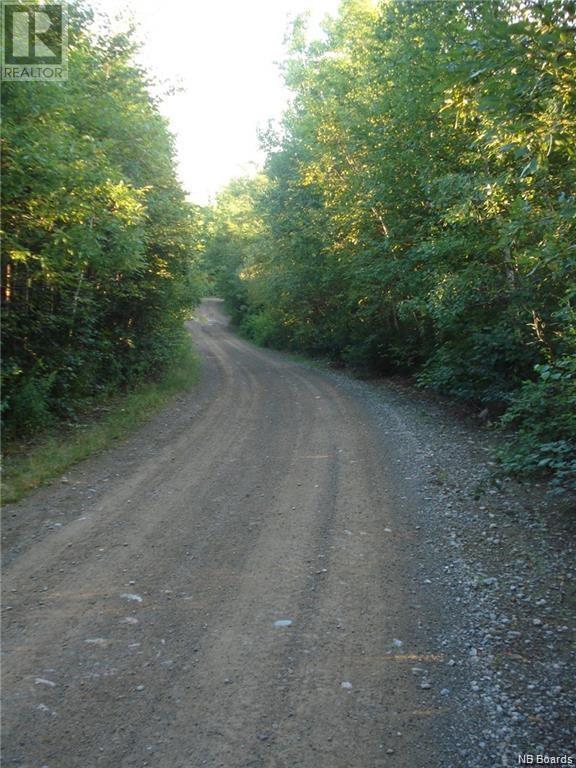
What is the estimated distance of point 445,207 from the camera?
1156cm

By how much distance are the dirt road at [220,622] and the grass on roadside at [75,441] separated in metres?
0.41

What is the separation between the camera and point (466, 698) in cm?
361

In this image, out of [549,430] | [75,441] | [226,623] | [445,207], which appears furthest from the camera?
[445,207]

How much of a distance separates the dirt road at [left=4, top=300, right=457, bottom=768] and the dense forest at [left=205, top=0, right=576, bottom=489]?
2380mm

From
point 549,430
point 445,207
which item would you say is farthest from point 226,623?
point 445,207

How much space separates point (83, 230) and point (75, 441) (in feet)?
11.0

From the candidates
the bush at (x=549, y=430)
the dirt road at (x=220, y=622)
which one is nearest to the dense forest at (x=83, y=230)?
the dirt road at (x=220, y=622)

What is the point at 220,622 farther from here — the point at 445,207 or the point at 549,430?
the point at 445,207

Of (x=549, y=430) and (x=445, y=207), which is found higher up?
(x=445, y=207)

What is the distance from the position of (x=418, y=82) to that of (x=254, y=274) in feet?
82.8

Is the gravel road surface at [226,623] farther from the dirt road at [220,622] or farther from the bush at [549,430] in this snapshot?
the bush at [549,430]

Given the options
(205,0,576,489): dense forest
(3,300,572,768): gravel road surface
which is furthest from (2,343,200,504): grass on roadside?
(205,0,576,489): dense forest

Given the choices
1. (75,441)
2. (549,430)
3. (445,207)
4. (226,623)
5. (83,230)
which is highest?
(445,207)

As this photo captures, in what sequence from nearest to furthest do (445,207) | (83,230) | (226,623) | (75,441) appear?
1. (226,623)
2. (83,230)
3. (75,441)
4. (445,207)
